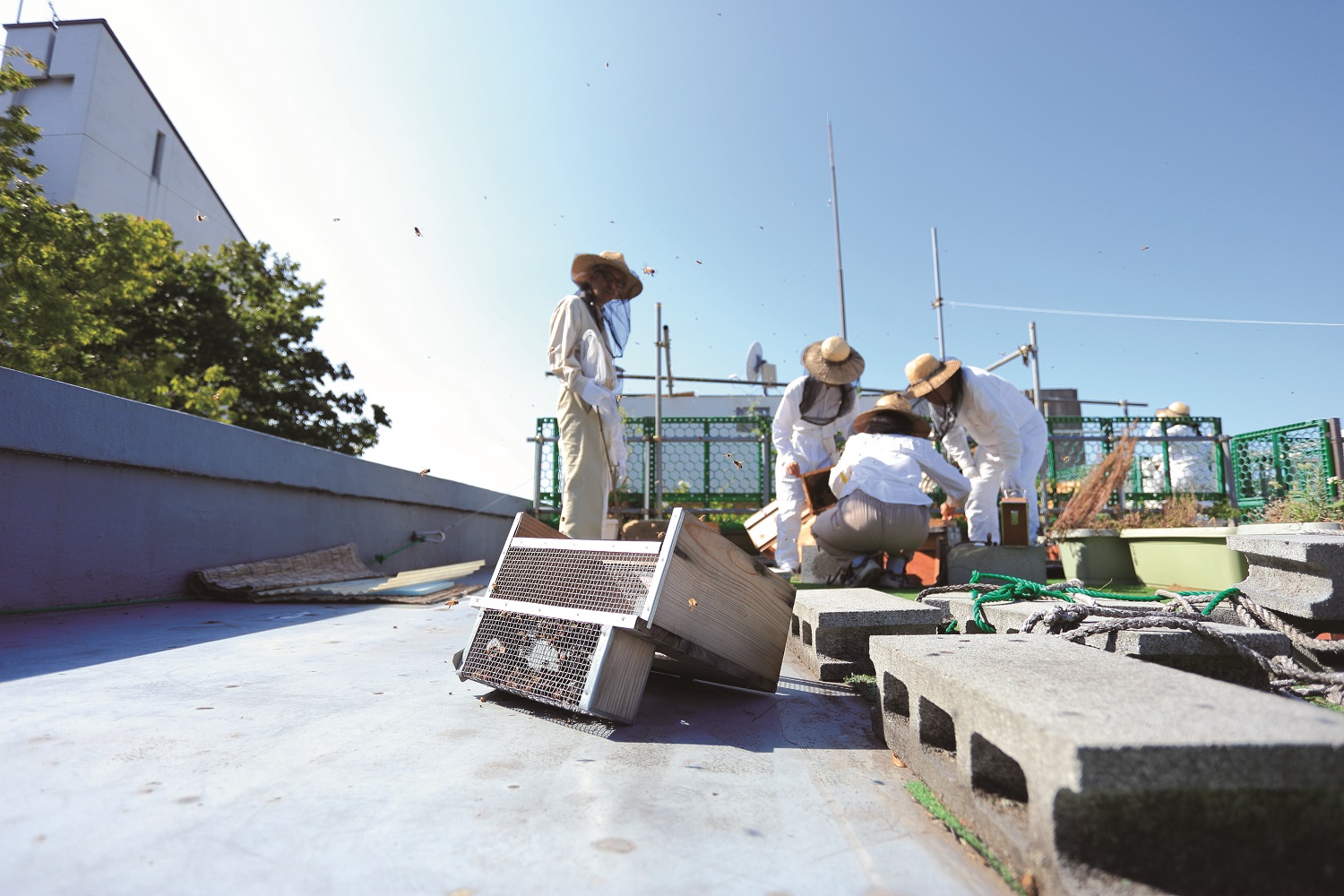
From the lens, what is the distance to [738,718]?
1981mm

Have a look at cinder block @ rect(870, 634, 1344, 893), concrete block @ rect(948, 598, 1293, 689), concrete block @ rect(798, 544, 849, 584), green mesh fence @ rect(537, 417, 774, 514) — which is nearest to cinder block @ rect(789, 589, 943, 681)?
concrete block @ rect(948, 598, 1293, 689)

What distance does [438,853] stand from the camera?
3.41ft

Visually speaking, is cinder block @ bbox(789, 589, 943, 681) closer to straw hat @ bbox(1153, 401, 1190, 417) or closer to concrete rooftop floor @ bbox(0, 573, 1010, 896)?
concrete rooftop floor @ bbox(0, 573, 1010, 896)

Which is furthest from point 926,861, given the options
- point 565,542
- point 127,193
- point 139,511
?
point 127,193

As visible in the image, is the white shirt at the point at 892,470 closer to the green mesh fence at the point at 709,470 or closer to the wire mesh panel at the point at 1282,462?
the wire mesh panel at the point at 1282,462

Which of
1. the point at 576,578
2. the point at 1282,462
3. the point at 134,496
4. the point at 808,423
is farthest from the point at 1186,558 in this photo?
the point at 134,496

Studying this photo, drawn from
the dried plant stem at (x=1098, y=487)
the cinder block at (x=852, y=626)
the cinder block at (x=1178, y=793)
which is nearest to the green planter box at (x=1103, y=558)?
the dried plant stem at (x=1098, y=487)

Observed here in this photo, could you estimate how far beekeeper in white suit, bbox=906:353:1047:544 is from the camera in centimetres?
599

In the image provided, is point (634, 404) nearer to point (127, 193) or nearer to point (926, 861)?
point (127, 193)

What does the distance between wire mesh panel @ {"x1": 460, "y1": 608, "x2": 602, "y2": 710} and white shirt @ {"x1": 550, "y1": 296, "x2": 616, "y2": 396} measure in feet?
6.89

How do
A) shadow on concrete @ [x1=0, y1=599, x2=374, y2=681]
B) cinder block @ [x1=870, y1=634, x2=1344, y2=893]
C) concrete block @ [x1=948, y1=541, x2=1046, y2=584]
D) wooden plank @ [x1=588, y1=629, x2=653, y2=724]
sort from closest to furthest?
cinder block @ [x1=870, y1=634, x2=1344, y2=893] → wooden plank @ [x1=588, y1=629, x2=653, y2=724] → shadow on concrete @ [x1=0, y1=599, x2=374, y2=681] → concrete block @ [x1=948, y1=541, x2=1046, y2=584]

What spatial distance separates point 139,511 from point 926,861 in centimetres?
524

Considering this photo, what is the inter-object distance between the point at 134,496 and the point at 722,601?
14.6ft

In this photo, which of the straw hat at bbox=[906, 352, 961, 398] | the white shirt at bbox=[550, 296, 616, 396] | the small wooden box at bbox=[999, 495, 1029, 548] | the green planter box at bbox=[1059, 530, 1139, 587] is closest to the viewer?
the white shirt at bbox=[550, 296, 616, 396]
